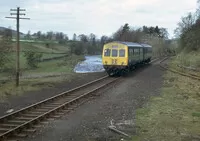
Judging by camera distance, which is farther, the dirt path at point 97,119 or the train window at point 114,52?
the train window at point 114,52

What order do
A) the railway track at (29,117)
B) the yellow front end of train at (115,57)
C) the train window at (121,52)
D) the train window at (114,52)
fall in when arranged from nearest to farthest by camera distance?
the railway track at (29,117) < the yellow front end of train at (115,57) < the train window at (121,52) < the train window at (114,52)

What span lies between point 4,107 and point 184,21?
71.1 m

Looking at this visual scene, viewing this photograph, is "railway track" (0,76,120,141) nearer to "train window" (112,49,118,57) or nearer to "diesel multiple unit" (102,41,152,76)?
"diesel multiple unit" (102,41,152,76)

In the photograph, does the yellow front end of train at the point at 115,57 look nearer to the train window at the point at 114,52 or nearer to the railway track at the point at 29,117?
the train window at the point at 114,52

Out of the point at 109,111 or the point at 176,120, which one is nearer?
the point at 176,120

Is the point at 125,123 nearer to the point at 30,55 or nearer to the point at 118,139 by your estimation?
the point at 118,139

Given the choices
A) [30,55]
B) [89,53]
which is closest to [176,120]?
[30,55]

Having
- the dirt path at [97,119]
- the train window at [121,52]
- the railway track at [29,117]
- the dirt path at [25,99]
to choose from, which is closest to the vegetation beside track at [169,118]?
the dirt path at [97,119]

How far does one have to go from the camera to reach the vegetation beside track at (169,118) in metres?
10.5

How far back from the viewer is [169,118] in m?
13.1

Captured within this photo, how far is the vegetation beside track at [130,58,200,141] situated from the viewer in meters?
10.5

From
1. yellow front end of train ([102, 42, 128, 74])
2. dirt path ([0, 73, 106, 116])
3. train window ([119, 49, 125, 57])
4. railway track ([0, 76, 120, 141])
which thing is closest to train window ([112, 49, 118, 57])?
yellow front end of train ([102, 42, 128, 74])

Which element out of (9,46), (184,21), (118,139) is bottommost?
(118,139)

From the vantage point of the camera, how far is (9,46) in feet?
133
